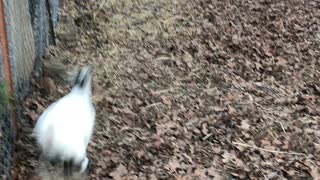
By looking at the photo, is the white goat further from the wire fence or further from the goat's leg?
the wire fence

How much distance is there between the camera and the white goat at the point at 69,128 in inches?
139

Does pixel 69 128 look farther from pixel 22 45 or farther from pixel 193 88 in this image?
pixel 193 88

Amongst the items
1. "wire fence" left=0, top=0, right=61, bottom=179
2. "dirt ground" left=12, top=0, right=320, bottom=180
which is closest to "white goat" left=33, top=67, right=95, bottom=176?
"wire fence" left=0, top=0, right=61, bottom=179

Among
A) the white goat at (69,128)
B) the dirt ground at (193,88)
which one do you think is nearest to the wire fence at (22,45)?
the dirt ground at (193,88)

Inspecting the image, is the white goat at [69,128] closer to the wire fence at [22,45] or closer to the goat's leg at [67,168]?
the goat's leg at [67,168]

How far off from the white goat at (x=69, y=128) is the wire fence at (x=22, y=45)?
0.30 meters

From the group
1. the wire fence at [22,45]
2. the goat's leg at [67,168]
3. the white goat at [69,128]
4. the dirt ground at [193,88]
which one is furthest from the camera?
the dirt ground at [193,88]

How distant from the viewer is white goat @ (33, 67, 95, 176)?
11.6 feet

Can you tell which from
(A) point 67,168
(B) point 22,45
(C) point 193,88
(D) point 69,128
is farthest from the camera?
(C) point 193,88

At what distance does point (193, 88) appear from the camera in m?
5.86

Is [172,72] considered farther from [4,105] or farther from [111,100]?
[4,105]

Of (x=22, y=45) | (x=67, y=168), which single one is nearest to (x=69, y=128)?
(x=67, y=168)

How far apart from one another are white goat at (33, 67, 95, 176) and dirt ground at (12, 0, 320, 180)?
562 mm

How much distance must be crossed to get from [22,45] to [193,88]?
1.94 metres
